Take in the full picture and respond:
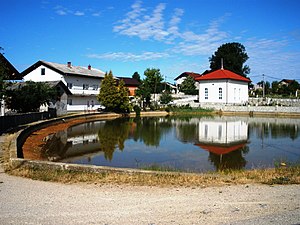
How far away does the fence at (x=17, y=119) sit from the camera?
17013 mm

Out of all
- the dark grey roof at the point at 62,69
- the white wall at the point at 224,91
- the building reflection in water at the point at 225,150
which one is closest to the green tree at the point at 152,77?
the white wall at the point at 224,91

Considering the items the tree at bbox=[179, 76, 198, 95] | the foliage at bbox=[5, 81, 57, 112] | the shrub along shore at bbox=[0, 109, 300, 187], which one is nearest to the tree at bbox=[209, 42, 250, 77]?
the tree at bbox=[179, 76, 198, 95]

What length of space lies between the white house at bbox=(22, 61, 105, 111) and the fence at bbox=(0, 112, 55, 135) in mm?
11800

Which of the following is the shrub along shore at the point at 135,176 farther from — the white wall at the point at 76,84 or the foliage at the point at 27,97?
the white wall at the point at 76,84

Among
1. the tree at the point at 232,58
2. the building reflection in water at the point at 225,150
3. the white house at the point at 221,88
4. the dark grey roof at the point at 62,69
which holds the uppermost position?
the tree at the point at 232,58

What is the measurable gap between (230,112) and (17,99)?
101ft

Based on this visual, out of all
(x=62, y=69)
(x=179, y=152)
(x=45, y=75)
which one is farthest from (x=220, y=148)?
(x=45, y=75)

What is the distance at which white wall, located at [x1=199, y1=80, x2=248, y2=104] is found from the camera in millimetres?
47812

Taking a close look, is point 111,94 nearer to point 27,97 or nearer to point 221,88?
point 27,97

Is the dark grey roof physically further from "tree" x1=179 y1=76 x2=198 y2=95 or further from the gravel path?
the gravel path

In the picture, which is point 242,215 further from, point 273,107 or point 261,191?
point 273,107

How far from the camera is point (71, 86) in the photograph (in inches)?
1558

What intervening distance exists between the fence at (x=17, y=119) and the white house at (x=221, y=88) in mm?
29441

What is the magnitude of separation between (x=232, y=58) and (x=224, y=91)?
17.7 m
